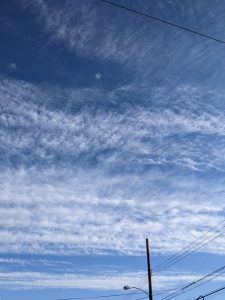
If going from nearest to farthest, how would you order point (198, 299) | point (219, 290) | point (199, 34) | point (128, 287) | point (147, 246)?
point (199, 34)
point (219, 290)
point (198, 299)
point (128, 287)
point (147, 246)

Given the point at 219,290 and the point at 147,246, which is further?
the point at 147,246

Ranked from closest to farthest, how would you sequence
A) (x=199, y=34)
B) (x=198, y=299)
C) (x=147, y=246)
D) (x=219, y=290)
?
1. (x=199, y=34)
2. (x=219, y=290)
3. (x=198, y=299)
4. (x=147, y=246)

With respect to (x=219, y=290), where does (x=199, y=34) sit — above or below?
above

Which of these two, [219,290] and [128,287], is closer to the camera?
[219,290]

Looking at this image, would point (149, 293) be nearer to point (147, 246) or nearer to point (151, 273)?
point (151, 273)

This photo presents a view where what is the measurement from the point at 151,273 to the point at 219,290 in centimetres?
916

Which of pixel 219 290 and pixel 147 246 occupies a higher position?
pixel 147 246

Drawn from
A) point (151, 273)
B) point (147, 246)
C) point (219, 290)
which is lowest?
point (219, 290)

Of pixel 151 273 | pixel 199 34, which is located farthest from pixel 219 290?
pixel 199 34

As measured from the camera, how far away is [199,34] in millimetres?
14617

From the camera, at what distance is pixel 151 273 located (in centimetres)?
3225

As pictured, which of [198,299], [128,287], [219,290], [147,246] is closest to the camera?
[219,290]

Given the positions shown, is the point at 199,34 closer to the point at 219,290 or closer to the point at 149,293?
the point at 219,290

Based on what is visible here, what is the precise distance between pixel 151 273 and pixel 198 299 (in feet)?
13.3
